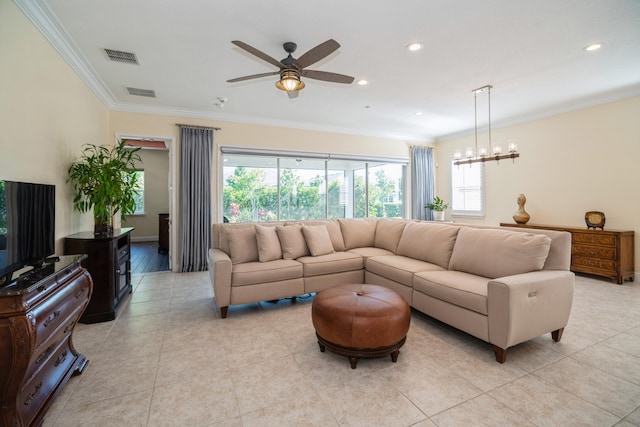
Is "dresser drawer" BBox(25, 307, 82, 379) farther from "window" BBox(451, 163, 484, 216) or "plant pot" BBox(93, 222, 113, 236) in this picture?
"window" BBox(451, 163, 484, 216)

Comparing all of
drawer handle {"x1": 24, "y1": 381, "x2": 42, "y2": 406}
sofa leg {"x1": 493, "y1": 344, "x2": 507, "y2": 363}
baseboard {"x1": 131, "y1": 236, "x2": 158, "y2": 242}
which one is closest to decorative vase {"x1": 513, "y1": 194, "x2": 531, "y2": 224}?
sofa leg {"x1": 493, "y1": 344, "x2": 507, "y2": 363}

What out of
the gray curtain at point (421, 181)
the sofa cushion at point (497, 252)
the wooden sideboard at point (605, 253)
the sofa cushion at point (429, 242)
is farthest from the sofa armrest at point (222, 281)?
the gray curtain at point (421, 181)

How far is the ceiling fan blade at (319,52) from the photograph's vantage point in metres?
2.23

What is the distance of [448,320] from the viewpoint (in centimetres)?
258

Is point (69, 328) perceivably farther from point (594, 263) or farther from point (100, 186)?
point (594, 263)

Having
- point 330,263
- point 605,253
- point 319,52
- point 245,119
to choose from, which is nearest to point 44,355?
point 330,263

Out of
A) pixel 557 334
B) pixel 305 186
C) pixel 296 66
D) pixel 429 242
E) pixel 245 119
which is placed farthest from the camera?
pixel 305 186

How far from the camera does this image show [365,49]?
3109 millimetres

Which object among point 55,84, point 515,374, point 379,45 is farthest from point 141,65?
point 515,374

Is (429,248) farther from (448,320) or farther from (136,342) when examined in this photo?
(136,342)

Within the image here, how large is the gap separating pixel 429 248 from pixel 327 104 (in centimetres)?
302

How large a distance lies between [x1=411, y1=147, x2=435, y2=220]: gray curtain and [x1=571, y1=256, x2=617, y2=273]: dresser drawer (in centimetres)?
327

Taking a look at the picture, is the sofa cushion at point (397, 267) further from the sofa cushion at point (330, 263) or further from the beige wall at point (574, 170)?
the beige wall at point (574, 170)

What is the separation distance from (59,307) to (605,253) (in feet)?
21.2
